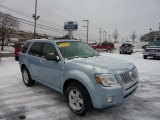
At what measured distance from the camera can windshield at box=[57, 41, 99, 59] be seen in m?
4.97

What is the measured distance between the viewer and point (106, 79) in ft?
12.4

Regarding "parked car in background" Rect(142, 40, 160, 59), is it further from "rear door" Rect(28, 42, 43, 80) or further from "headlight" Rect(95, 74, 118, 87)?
"headlight" Rect(95, 74, 118, 87)

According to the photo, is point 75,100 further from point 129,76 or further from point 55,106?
point 129,76

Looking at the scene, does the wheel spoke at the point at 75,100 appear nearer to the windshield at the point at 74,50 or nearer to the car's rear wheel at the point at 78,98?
the car's rear wheel at the point at 78,98

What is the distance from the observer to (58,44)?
5184mm

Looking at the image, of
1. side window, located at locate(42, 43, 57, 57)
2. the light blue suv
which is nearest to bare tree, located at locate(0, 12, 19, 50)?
side window, located at locate(42, 43, 57, 57)

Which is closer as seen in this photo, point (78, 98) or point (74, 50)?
point (78, 98)

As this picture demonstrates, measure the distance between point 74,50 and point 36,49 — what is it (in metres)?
1.55

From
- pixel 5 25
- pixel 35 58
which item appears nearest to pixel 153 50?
pixel 35 58

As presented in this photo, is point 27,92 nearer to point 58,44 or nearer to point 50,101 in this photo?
point 50,101

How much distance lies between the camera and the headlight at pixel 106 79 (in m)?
3.75

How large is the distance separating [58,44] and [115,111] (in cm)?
235

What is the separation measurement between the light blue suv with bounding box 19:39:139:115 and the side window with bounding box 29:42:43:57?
0.11 ft

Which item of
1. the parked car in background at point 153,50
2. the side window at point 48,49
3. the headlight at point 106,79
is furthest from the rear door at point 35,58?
the parked car in background at point 153,50
